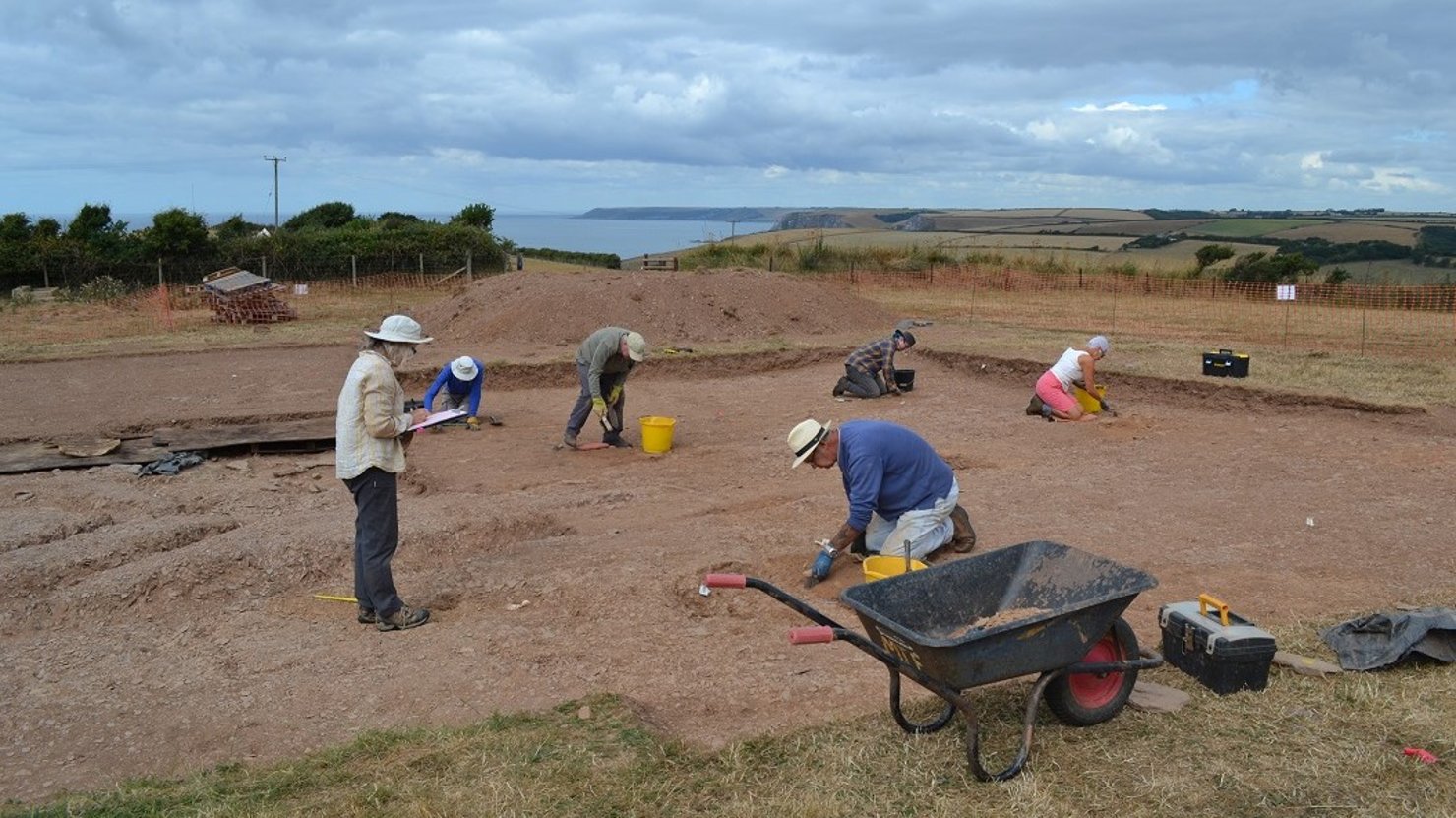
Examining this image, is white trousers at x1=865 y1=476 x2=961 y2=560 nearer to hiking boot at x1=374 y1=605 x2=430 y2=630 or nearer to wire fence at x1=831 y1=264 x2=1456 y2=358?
hiking boot at x1=374 y1=605 x2=430 y2=630

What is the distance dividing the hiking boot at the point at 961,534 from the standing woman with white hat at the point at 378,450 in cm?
341

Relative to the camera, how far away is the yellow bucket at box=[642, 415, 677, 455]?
459 inches

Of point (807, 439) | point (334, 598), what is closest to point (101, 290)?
point (334, 598)

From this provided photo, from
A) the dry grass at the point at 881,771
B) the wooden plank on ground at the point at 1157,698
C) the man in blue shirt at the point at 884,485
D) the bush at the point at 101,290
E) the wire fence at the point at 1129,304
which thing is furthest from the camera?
the bush at the point at 101,290

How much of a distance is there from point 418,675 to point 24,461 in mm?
7630

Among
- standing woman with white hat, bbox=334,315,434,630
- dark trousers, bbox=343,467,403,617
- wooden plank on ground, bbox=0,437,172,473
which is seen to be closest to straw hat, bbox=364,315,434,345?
standing woman with white hat, bbox=334,315,434,630

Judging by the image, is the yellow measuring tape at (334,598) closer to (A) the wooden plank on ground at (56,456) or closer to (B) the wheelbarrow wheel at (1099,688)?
(B) the wheelbarrow wheel at (1099,688)

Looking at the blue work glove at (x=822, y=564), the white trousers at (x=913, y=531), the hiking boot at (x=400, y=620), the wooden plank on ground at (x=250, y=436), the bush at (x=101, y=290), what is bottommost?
the hiking boot at (x=400, y=620)

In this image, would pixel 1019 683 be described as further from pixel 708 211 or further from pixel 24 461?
pixel 708 211

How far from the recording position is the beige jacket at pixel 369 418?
20.5ft

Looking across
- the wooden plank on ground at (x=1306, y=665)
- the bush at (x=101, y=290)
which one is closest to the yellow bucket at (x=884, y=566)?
the wooden plank on ground at (x=1306, y=665)

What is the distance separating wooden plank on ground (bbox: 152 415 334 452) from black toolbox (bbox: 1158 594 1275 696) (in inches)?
377

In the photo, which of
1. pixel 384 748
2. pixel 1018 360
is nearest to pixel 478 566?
pixel 384 748

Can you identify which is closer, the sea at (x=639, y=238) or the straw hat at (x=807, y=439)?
the straw hat at (x=807, y=439)
